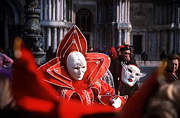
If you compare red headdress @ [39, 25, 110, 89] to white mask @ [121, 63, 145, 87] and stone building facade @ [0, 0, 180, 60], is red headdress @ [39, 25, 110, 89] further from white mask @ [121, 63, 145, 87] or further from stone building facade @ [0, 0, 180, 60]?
stone building facade @ [0, 0, 180, 60]

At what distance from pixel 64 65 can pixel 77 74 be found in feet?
0.78

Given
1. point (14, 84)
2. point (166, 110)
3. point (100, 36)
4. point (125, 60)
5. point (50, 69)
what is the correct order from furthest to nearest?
point (100, 36), point (125, 60), point (50, 69), point (14, 84), point (166, 110)

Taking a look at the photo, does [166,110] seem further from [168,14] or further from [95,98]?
[168,14]

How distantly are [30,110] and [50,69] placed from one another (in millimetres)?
1610

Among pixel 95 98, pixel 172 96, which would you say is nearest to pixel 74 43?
pixel 95 98

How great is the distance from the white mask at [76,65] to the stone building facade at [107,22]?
14.1 m

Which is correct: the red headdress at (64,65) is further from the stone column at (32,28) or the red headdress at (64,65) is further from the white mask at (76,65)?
the stone column at (32,28)

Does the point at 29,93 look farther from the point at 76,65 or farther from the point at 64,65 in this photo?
the point at 64,65

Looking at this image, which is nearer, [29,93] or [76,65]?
[29,93]

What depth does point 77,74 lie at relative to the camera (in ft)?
9.52

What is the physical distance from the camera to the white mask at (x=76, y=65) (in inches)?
113

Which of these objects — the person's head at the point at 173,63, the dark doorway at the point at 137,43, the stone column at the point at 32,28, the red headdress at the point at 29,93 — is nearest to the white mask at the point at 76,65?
the person's head at the point at 173,63

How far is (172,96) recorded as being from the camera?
114cm

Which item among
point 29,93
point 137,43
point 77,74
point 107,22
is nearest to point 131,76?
point 77,74
